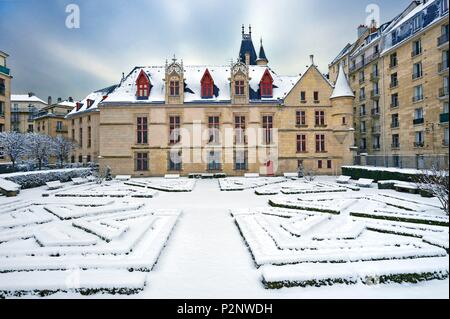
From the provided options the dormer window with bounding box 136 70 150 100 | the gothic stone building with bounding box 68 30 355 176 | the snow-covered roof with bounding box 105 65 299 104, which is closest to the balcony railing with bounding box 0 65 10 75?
the gothic stone building with bounding box 68 30 355 176

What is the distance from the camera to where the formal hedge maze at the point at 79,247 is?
13.0 feet

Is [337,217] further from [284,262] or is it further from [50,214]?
[50,214]

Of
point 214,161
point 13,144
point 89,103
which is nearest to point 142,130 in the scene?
point 214,161

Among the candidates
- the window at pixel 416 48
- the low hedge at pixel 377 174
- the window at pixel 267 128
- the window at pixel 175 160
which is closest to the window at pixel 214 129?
the window at pixel 175 160

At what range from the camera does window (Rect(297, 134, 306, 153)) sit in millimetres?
29359

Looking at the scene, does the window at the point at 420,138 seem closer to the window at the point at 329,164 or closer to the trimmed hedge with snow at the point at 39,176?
the window at the point at 329,164

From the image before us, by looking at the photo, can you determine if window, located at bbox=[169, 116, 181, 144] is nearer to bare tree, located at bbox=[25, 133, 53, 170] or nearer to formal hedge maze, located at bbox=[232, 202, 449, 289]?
bare tree, located at bbox=[25, 133, 53, 170]

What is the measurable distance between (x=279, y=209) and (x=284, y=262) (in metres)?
6.16

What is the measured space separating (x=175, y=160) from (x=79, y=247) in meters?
22.3

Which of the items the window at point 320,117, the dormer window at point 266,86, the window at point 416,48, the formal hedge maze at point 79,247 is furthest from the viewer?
the dormer window at point 266,86

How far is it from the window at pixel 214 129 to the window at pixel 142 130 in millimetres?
7598

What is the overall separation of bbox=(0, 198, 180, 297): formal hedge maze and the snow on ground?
0.08 feet
